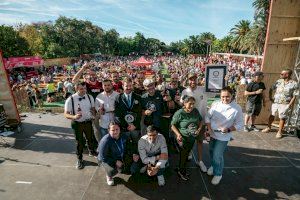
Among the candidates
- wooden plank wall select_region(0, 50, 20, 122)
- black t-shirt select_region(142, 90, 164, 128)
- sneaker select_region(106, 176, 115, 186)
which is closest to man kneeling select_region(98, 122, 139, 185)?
sneaker select_region(106, 176, 115, 186)

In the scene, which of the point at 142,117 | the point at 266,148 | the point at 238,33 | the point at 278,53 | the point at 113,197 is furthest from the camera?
the point at 238,33

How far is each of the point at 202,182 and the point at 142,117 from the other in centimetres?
202

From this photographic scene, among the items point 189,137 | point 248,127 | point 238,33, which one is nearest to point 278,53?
point 248,127

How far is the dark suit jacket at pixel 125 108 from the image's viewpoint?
507cm

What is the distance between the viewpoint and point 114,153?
15.2 ft

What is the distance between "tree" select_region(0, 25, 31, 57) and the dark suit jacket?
127 feet

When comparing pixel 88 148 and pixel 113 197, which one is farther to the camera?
pixel 88 148

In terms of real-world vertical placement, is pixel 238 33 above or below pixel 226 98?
above

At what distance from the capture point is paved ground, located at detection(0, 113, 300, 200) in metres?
4.42

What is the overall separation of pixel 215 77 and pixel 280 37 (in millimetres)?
3995

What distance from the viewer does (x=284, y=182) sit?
4836 mm

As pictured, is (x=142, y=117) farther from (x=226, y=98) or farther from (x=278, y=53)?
(x=278, y=53)

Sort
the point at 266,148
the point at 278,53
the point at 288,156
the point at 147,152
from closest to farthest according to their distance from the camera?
the point at 147,152 < the point at 288,156 < the point at 266,148 < the point at 278,53

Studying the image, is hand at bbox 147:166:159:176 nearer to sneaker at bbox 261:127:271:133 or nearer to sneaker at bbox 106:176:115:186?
sneaker at bbox 106:176:115:186
